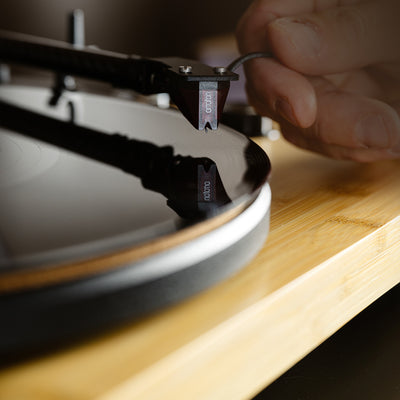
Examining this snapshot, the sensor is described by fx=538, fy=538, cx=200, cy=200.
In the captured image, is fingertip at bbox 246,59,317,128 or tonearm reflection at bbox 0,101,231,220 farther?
fingertip at bbox 246,59,317,128

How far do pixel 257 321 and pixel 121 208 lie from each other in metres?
0.09

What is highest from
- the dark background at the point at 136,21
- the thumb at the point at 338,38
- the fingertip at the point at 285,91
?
the thumb at the point at 338,38

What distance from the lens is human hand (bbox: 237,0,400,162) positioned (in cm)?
49

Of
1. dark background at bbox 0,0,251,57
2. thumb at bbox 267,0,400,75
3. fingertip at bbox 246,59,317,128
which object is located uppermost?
thumb at bbox 267,0,400,75

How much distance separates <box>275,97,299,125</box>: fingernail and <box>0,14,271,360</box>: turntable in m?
0.07

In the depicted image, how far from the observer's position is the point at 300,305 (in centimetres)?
29

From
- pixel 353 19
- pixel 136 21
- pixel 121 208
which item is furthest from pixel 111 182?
pixel 136 21

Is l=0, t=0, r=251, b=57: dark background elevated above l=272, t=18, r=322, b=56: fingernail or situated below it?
below

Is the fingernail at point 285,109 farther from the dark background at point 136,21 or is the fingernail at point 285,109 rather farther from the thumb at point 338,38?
the dark background at point 136,21

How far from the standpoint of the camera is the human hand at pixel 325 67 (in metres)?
0.49

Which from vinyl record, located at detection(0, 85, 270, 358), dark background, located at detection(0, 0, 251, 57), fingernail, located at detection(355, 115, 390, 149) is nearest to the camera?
vinyl record, located at detection(0, 85, 270, 358)

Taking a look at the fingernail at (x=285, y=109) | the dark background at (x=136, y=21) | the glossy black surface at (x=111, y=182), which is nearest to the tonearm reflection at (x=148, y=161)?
the glossy black surface at (x=111, y=182)

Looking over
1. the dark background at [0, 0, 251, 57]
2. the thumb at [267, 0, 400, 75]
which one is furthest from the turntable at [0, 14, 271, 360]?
the dark background at [0, 0, 251, 57]

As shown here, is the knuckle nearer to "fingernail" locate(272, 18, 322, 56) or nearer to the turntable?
"fingernail" locate(272, 18, 322, 56)
